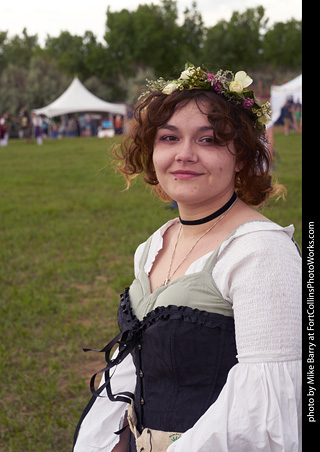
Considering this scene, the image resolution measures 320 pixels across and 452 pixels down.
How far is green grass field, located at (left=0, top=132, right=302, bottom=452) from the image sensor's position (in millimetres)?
3742

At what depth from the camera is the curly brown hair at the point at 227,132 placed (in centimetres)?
169

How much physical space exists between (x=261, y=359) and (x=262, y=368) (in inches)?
0.9

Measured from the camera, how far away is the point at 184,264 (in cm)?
180

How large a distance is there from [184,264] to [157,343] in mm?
267

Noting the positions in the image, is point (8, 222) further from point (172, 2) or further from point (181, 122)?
point (172, 2)

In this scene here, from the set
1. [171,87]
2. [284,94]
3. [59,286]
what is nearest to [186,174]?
[171,87]

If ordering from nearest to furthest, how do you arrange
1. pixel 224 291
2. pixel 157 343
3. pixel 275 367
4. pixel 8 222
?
pixel 275 367 → pixel 224 291 → pixel 157 343 → pixel 8 222

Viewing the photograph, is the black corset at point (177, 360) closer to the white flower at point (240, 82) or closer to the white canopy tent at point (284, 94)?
the white flower at point (240, 82)

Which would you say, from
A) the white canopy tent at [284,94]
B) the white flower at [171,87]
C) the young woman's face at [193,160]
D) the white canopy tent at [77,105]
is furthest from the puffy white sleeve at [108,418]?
the white canopy tent at [77,105]

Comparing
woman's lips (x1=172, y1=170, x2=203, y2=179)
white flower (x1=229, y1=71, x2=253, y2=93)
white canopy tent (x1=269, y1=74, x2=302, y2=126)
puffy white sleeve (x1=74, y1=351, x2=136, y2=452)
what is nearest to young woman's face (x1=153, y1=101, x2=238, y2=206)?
woman's lips (x1=172, y1=170, x2=203, y2=179)

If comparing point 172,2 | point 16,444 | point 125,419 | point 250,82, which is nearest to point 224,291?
point 250,82

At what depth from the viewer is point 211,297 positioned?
5.24 feet

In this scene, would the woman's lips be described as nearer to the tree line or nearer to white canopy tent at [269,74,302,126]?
white canopy tent at [269,74,302,126]
